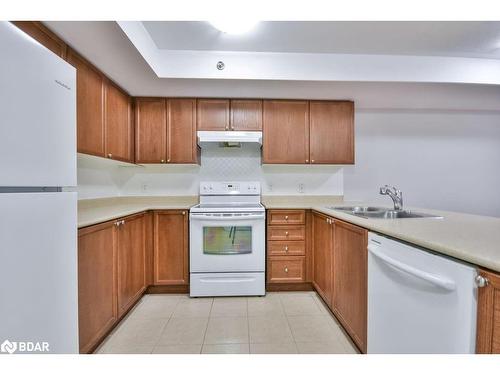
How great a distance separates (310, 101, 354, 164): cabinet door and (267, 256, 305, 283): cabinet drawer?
1.13 metres

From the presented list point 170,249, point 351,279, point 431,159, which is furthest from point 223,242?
point 431,159

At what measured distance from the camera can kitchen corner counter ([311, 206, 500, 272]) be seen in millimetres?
775

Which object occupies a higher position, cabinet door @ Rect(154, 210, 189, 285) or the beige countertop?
the beige countertop

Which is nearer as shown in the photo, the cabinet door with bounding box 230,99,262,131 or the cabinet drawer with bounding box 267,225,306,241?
the cabinet drawer with bounding box 267,225,306,241

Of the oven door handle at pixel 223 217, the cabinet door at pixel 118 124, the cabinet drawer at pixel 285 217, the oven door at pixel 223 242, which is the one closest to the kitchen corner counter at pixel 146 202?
the oven door handle at pixel 223 217

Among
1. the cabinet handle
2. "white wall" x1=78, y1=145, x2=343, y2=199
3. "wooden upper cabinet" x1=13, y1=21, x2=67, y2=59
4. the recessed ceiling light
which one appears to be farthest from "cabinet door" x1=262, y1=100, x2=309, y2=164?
the cabinet handle

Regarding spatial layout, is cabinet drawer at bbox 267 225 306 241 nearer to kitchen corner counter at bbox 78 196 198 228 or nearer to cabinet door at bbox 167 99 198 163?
kitchen corner counter at bbox 78 196 198 228

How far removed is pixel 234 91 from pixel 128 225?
1642mm

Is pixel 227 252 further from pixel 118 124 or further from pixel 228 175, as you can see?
pixel 118 124

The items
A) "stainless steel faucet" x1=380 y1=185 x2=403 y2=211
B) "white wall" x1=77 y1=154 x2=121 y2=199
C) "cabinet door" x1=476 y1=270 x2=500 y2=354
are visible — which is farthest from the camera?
"white wall" x1=77 y1=154 x2=121 y2=199

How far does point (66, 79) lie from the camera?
96cm

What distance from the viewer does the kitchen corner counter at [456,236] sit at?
77 cm

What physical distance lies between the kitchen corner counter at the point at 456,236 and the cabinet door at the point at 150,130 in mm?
2148
